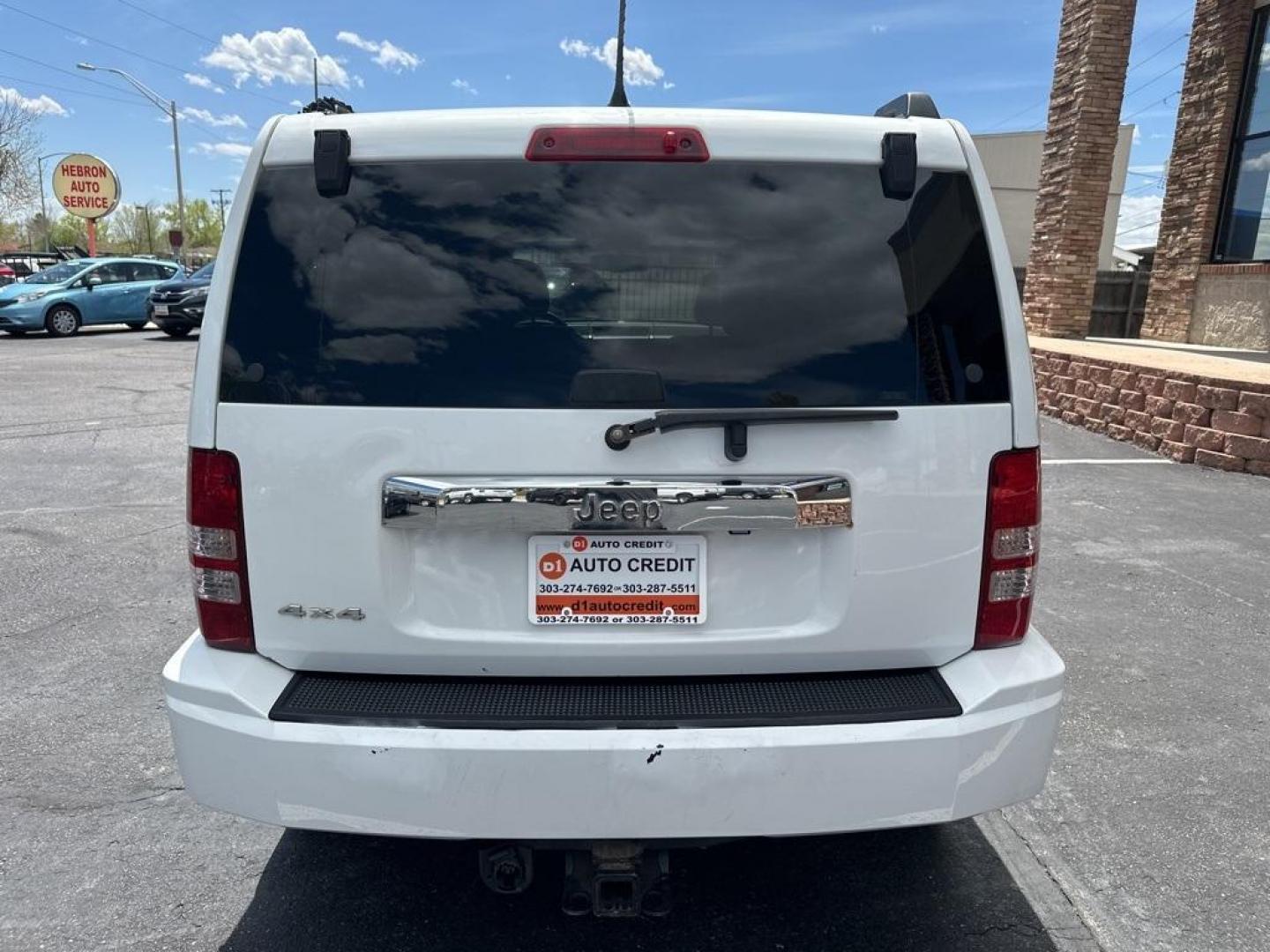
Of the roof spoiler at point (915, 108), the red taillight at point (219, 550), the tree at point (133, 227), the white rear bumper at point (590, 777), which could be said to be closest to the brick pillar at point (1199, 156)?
the roof spoiler at point (915, 108)

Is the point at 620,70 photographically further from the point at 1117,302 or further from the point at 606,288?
the point at 1117,302

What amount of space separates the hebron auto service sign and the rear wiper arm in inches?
1575

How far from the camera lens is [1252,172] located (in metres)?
13.3

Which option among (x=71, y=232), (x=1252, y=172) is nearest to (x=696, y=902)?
(x=1252, y=172)

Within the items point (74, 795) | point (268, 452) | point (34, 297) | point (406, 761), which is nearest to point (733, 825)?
point (406, 761)

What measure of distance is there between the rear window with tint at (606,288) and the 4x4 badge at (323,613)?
47 centimetres

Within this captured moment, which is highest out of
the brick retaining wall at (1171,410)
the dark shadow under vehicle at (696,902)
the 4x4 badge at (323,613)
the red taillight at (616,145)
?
the red taillight at (616,145)

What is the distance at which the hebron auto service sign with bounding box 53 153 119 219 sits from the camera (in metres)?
35.1

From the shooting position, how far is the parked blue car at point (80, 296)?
2039cm

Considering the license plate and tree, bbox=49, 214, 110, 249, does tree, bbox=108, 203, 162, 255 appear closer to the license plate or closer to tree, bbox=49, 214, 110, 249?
tree, bbox=49, 214, 110, 249

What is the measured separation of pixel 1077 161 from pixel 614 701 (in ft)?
47.3

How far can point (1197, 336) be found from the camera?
14078 mm

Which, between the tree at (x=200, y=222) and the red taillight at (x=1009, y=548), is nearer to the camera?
the red taillight at (x=1009, y=548)

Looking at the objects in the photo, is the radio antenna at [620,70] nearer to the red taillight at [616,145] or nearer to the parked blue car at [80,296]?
the red taillight at [616,145]
